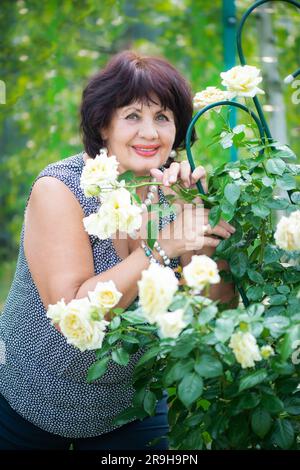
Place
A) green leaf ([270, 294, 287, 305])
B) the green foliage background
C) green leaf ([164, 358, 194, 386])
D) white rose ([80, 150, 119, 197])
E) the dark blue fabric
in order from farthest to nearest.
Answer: the green foliage background → the dark blue fabric → green leaf ([270, 294, 287, 305]) → white rose ([80, 150, 119, 197]) → green leaf ([164, 358, 194, 386])

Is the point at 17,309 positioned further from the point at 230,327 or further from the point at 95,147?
the point at 230,327

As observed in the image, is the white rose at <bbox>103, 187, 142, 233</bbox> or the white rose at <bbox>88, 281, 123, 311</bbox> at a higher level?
the white rose at <bbox>103, 187, 142, 233</bbox>

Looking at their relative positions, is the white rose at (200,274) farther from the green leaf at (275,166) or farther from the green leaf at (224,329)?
the green leaf at (275,166)

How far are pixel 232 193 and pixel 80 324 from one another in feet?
1.41

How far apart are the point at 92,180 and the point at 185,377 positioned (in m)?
0.44

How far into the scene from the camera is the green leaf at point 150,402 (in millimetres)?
1753

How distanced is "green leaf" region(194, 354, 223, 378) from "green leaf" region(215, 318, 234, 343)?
0.08m

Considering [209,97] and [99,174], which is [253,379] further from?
[209,97]

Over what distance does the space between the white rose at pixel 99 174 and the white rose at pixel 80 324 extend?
240 mm

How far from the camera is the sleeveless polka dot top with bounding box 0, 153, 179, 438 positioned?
204cm

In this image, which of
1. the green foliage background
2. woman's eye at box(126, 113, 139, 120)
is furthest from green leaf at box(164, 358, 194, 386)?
the green foliage background

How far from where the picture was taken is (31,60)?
5.22 metres

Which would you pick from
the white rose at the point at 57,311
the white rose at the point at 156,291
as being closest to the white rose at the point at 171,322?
the white rose at the point at 156,291

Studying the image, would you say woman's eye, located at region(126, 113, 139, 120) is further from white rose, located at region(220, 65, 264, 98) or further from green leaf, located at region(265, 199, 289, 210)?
green leaf, located at region(265, 199, 289, 210)
